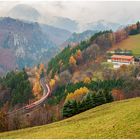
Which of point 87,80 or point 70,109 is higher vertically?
point 70,109

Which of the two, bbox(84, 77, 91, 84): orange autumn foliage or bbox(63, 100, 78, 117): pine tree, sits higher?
bbox(63, 100, 78, 117): pine tree

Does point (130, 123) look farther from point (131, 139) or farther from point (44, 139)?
point (44, 139)

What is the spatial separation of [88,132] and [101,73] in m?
157

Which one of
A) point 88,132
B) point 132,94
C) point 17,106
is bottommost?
point 17,106

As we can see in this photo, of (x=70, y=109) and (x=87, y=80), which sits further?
(x=87, y=80)

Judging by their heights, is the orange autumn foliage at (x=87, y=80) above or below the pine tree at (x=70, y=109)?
below

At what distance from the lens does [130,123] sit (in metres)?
36.4

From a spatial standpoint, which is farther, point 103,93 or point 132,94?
point 132,94

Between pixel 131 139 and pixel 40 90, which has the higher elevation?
pixel 131 139

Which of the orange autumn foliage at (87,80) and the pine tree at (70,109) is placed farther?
the orange autumn foliage at (87,80)

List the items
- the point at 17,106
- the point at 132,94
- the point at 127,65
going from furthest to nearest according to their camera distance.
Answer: the point at 127,65
the point at 17,106
the point at 132,94

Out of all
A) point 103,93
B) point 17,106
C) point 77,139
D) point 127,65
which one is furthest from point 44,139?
point 127,65

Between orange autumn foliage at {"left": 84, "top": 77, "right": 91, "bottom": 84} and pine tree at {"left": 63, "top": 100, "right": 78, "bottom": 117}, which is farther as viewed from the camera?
orange autumn foliage at {"left": 84, "top": 77, "right": 91, "bottom": 84}

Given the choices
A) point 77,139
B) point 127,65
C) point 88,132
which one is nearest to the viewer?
point 77,139
